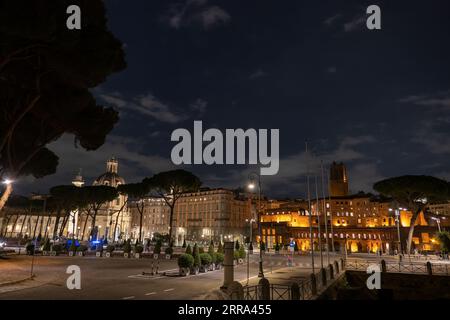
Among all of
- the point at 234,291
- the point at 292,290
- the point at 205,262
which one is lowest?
the point at 205,262

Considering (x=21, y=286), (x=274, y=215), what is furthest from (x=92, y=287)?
(x=274, y=215)

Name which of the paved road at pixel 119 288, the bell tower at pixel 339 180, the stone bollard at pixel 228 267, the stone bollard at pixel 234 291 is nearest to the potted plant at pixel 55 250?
the paved road at pixel 119 288

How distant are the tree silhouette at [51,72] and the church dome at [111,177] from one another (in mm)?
106858

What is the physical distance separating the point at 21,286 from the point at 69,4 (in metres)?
15.3

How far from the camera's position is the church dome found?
13075 cm

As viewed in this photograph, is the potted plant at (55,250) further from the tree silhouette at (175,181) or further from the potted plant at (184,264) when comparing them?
the potted plant at (184,264)

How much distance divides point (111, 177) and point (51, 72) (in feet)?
388

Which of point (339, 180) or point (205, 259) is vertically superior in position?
point (339, 180)

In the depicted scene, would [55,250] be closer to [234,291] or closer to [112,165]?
[234,291]

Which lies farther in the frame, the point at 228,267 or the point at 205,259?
the point at 205,259

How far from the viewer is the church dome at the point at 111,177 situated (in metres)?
131

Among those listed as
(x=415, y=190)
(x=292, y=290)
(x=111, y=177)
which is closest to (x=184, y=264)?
(x=292, y=290)

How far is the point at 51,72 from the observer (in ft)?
66.6

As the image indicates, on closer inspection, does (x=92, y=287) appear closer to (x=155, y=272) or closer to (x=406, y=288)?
(x=155, y=272)
